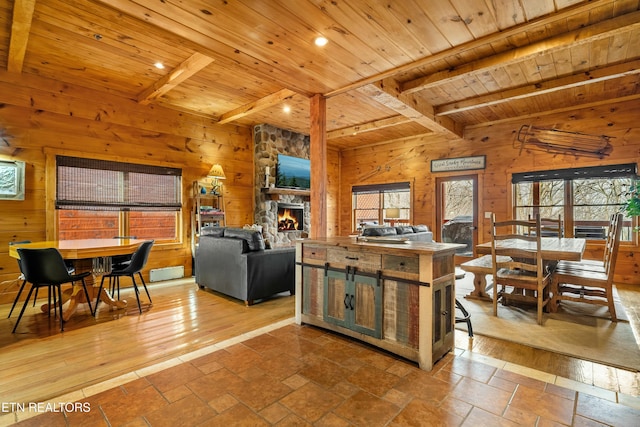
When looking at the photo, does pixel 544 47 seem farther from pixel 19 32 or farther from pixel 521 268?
pixel 19 32

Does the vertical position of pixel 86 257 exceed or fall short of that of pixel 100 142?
it falls short

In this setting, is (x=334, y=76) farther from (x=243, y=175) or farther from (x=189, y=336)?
(x=243, y=175)

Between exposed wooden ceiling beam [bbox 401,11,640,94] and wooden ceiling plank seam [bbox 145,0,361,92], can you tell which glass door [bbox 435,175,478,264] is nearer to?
exposed wooden ceiling beam [bbox 401,11,640,94]

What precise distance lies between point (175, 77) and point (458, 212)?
5.98 metres

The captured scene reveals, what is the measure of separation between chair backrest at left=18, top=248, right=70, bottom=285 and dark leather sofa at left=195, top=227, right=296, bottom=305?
1631mm

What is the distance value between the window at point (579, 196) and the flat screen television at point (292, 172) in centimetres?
423

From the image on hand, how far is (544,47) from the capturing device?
10.3ft

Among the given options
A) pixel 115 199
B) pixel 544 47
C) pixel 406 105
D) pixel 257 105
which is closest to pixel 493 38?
pixel 544 47

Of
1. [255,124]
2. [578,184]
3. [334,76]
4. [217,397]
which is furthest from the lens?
[255,124]

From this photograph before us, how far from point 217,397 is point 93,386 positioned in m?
0.86

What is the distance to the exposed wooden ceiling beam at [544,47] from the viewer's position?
2.76 meters

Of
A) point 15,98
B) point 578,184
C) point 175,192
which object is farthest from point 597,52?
point 15,98

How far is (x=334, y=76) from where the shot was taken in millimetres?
3531

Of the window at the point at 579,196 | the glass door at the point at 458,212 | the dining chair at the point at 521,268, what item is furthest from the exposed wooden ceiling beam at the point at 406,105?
the dining chair at the point at 521,268
